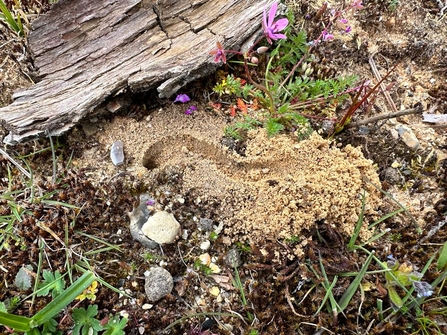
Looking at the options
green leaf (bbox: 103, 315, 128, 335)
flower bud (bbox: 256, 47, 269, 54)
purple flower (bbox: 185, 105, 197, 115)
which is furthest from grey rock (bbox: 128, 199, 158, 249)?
flower bud (bbox: 256, 47, 269, 54)

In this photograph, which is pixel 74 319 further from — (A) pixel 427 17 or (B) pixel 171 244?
(A) pixel 427 17

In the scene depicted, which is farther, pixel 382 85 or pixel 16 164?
pixel 382 85

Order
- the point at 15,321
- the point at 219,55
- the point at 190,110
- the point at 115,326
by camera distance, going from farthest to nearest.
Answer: the point at 190,110 → the point at 219,55 → the point at 115,326 → the point at 15,321

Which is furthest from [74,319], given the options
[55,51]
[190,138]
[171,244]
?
[55,51]

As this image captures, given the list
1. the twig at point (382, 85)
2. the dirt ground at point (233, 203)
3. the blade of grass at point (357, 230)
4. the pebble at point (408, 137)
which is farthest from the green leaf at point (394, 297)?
the twig at point (382, 85)

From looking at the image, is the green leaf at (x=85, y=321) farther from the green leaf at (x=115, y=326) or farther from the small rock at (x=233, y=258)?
the small rock at (x=233, y=258)

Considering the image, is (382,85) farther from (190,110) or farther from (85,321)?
(85,321)

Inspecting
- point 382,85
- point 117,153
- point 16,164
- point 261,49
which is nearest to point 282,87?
point 261,49
